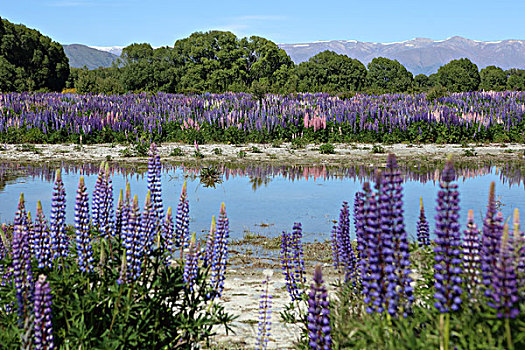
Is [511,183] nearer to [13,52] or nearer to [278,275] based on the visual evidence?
[278,275]

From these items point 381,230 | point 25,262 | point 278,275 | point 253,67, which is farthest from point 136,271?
point 253,67

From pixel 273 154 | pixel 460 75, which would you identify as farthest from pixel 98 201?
pixel 460 75

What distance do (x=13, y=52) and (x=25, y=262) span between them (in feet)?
230

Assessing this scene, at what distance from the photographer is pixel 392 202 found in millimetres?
3143

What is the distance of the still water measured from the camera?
34.5 feet

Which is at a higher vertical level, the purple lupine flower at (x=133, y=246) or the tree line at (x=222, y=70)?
the tree line at (x=222, y=70)

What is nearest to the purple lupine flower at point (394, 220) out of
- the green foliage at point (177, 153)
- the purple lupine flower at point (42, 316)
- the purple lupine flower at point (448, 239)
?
the purple lupine flower at point (448, 239)

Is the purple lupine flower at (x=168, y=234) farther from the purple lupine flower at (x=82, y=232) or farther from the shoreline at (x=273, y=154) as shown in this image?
the shoreline at (x=273, y=154)

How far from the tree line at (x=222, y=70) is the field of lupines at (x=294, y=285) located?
188 ft

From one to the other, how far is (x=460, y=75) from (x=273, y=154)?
56.7 metres

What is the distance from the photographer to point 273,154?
774 inches

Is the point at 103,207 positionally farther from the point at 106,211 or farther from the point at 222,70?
the point at 222,70

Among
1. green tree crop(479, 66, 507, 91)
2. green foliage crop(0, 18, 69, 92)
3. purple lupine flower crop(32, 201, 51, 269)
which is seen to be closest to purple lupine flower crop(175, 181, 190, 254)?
purple lupine flower crop(32, 201, 51, 269)

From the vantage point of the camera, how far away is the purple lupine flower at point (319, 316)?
3455 millimetres
